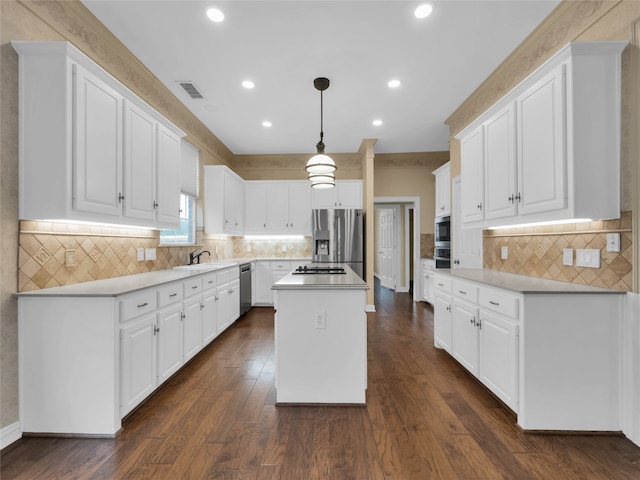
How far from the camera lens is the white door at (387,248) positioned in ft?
25.6

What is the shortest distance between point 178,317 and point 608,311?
320cm

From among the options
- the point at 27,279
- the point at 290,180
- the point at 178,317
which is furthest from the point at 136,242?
the point at 290,180

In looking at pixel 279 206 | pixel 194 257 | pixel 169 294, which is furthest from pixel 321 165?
pixel 279 206

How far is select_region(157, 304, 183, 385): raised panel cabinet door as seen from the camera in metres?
2.43

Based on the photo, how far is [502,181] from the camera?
104 inches

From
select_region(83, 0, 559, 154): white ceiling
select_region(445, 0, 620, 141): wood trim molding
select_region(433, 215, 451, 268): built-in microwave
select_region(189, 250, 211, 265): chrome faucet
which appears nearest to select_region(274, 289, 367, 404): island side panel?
select_region(83, 0, 559, 154): white ceiling

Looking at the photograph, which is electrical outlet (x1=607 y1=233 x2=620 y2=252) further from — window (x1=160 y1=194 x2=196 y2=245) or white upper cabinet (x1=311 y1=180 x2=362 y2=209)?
window (x1=160 y1=194 x2=196 y2=245)

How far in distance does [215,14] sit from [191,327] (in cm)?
273

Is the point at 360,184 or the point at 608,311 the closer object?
the point at 608,311

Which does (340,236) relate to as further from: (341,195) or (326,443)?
(326,443)

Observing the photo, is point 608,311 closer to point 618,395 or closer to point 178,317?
point 618,395

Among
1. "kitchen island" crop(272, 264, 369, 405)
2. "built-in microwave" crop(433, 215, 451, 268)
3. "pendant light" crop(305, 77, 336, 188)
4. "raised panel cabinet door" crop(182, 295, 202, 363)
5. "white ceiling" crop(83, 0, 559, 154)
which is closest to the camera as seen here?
"kitchen island" crop(272, 264, 369, 405)

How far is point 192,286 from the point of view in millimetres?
3002

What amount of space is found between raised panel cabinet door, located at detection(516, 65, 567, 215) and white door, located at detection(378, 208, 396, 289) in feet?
17.4
